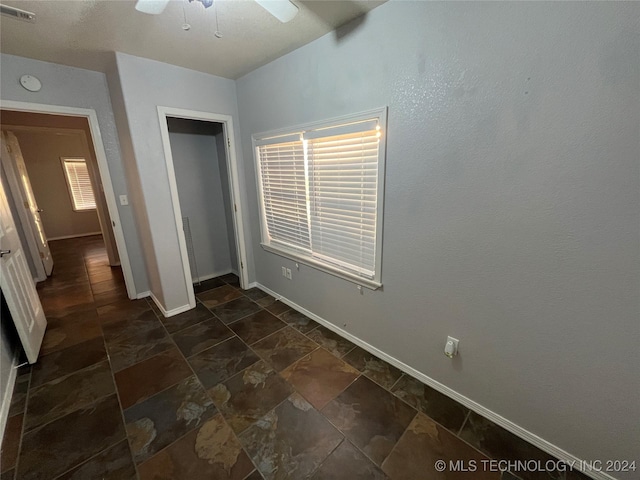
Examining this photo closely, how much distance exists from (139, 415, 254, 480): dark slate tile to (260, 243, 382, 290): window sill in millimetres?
1260

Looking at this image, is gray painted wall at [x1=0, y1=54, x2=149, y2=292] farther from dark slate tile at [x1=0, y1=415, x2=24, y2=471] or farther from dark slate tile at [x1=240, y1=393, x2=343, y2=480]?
dark slate tile at [x1=240, y1=393, x2=343, y2=480]

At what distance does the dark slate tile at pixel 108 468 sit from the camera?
1237 mm

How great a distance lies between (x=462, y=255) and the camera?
1422mm

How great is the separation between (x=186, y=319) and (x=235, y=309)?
487 mm

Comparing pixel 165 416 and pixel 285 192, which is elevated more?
pixel 285 192

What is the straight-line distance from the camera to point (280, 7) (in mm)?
1187

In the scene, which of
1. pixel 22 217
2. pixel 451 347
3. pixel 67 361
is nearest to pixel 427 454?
pixel 451 347

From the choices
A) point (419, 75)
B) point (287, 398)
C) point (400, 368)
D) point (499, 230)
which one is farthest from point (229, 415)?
point (419, 75)

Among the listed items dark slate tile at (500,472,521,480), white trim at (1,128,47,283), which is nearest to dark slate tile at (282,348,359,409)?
dark slate tile at (500,472,521,480)

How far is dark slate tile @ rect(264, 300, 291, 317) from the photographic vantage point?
2.69 m

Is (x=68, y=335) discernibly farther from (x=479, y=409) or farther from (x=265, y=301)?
(x=479, y=409)

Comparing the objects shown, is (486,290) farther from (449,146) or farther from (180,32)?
(180,32)

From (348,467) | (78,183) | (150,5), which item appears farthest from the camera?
(78,183)

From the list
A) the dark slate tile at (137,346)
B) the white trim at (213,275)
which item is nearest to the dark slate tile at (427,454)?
the dark slate tile at (137,346)
